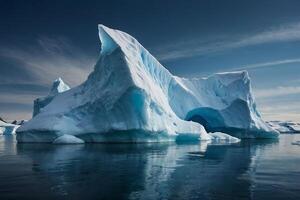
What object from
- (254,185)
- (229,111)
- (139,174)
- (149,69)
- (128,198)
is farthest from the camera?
(229,111)

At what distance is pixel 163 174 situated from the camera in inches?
494

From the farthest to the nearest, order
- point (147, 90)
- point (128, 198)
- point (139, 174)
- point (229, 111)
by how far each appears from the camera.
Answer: point (229, 111) < point (147, 90) < point (139, 174) < point (128, 198)

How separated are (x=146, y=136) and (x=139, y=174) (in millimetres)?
19371

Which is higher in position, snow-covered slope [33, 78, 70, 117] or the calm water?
snow-covered slope [33, 78, 70, 117]

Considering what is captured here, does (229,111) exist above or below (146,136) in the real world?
above

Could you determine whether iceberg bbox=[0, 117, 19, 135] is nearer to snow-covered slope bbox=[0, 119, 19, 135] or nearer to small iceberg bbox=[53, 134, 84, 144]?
snow-covered slope bbox=[0, 119, 19, 135]

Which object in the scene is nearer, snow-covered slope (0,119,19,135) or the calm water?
the calm water

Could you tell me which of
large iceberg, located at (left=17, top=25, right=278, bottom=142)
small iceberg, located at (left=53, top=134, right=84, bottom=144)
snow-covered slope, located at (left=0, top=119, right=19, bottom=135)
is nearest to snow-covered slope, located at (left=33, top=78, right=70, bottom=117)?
large iceberg, located at (left=17, top=25, right=278, bottom=142)

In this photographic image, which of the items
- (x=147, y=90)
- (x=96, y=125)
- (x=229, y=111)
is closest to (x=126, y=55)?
(x=147, y=90)

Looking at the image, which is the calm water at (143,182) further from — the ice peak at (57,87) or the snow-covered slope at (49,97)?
the ice peak at (57,87)

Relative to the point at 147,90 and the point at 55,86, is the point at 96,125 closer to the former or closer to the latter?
the point at 147,90

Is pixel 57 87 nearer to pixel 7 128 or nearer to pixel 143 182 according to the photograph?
→ pixel 7 128

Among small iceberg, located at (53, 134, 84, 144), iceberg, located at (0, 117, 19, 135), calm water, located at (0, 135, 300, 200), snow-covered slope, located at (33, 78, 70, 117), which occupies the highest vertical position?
snow-covered slope, located at (33, 78, 70, 117)

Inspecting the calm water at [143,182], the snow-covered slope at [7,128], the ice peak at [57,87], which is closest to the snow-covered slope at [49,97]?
the ice peak at [57,87]
